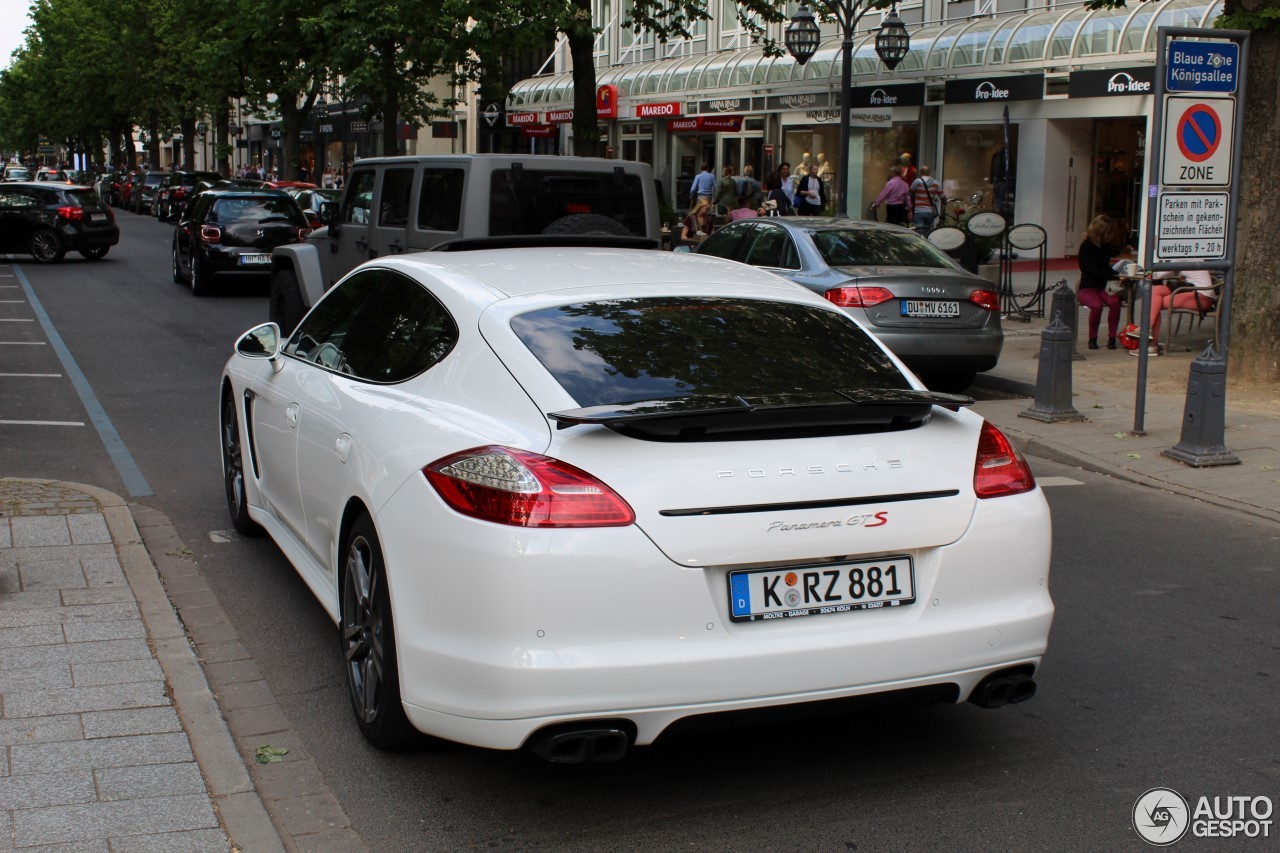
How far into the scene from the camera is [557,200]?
1179 cm

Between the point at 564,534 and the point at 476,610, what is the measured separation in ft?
1.06

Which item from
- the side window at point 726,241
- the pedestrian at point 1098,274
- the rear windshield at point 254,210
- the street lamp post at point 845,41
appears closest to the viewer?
the side window at point 726,241

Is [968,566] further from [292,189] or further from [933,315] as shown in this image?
[292,189]

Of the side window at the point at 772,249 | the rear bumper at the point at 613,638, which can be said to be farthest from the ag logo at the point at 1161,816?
the side window at the point at 772,249

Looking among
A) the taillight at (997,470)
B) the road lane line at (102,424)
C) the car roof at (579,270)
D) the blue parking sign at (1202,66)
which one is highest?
the blue parking sign at (1202,66)

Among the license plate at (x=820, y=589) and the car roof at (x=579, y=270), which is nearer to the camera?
the license plate at (x=820, y=589)

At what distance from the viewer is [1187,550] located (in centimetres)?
740

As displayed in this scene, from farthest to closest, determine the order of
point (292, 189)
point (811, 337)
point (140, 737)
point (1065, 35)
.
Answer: point (292, 189), point (1065, 35), point (811, 337), point (140, 737)

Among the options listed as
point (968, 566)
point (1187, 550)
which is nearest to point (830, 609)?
point (968, 566)

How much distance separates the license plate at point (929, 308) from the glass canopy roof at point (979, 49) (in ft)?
24.8

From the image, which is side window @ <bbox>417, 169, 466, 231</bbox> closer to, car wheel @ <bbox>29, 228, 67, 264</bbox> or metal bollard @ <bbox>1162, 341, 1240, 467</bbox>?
metal bollard @ <bbox>1162, 341, 1240, 467</bbox>

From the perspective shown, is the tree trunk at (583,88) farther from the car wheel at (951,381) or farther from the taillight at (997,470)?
the taillight at (997,470)

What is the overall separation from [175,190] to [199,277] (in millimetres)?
27354

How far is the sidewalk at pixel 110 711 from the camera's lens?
12.4 ft
